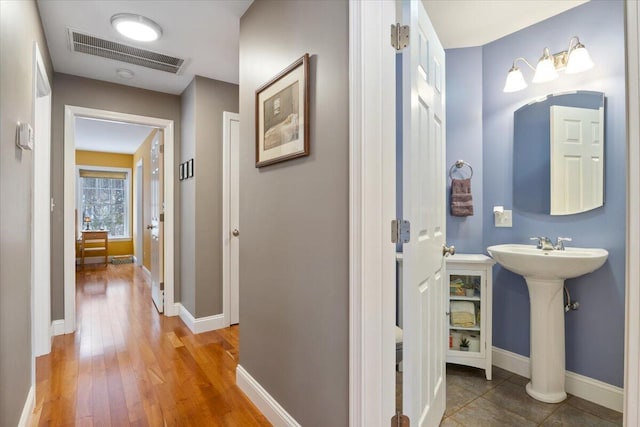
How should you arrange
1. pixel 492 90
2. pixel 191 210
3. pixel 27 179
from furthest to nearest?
pixel 191 210
pixel 492 90
pixel 27 179

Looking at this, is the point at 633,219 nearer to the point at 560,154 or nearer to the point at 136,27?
the point at 560,154

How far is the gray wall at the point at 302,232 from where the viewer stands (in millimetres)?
1293

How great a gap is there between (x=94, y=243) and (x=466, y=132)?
7399 mm

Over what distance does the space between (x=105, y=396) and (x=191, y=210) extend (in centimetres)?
167

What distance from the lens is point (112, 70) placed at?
2969 millimetres

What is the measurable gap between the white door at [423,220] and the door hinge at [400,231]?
20mm

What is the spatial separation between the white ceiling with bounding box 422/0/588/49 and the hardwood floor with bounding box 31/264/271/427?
2.70 metres

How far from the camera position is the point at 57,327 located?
2982mm

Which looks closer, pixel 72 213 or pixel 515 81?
pixel 515 81

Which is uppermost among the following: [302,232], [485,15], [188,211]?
[485,15]

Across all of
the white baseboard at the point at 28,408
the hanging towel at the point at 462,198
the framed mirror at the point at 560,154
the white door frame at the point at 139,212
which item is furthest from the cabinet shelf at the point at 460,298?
the white door frame at the point at 139,212

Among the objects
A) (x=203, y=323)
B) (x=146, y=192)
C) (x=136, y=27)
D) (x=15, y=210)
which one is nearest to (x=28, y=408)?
(x=15, y=210)

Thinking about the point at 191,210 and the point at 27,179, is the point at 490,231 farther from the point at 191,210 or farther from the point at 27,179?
the point at 27,179

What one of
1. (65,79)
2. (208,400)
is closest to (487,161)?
(208,400)
